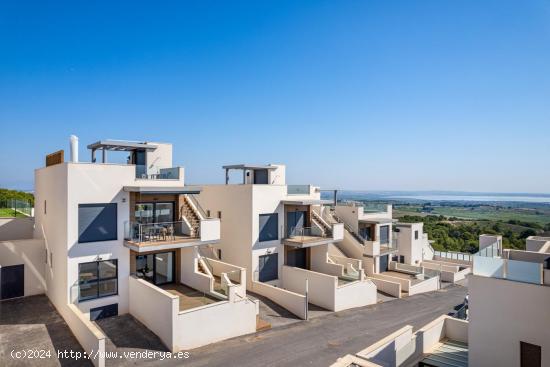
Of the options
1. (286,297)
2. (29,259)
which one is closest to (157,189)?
(29,259)

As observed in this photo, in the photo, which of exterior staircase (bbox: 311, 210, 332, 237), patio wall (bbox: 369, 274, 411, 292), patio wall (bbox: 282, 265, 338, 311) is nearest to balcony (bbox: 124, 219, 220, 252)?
patio wall (bbox: 282, 265, 338, 311)

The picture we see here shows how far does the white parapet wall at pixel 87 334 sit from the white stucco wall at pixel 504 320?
35.3 feet

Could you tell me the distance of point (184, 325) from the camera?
12.4 meters

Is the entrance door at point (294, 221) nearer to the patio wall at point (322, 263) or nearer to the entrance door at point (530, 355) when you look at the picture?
the patio wall at point (322, 263)

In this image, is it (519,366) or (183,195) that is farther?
(183,195)

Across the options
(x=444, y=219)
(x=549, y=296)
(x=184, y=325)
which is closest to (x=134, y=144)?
(x=184, y=325)

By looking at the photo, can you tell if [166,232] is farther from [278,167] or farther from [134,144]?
[278,167]

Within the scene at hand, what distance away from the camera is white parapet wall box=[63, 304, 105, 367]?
35.0ft

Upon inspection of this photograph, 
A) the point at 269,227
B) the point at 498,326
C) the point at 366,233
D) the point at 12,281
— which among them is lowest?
the point at 12,281

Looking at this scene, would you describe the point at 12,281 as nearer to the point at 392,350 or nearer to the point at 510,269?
the point at 392,350

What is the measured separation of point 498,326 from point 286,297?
397 inches

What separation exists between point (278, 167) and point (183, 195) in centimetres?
923

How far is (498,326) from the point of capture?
343 inches

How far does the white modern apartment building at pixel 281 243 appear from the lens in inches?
722
